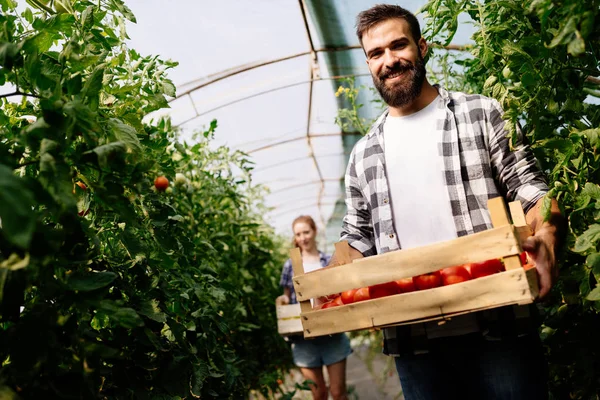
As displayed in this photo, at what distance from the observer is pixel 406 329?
62.9 inches

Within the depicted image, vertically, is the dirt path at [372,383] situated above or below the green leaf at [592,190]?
below

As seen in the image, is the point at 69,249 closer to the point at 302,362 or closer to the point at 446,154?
the point at 446,154

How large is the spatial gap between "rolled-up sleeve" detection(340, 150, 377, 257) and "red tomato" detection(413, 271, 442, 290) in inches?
21.3

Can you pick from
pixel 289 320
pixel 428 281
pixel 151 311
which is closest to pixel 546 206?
pixel 428 281

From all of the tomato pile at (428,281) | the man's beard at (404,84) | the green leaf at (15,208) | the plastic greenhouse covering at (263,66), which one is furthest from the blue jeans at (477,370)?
the plastic greenhouse covering at (263,66)

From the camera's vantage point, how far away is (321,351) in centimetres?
387

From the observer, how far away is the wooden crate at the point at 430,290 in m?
1.14

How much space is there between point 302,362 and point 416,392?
240 cm

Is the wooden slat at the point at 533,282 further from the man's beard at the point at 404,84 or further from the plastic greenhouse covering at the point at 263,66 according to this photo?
the plastic greenhouse covering at the point at 263,66

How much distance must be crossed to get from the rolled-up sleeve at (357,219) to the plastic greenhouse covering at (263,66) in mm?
990

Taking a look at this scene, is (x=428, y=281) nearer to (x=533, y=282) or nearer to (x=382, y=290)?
(x=382, y=290)

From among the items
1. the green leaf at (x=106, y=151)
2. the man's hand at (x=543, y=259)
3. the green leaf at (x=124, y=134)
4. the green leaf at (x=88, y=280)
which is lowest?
the man's hand at (x=543, y=259)

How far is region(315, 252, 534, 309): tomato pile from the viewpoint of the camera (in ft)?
4.10

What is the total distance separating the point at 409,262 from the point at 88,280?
0.69 meters
